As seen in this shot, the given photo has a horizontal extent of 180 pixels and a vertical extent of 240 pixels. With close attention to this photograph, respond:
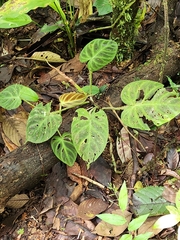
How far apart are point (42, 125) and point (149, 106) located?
0.53 metres

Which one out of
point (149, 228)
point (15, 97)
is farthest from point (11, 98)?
point (149, 228)

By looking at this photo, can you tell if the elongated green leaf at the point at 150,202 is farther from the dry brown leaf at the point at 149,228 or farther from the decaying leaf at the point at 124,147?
the decaying leaf at the point at 124,147

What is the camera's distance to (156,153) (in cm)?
184

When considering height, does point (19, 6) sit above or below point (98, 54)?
above

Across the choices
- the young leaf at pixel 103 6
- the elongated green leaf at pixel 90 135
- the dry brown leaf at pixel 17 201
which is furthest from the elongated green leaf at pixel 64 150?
the young leaf at pixel 103 6

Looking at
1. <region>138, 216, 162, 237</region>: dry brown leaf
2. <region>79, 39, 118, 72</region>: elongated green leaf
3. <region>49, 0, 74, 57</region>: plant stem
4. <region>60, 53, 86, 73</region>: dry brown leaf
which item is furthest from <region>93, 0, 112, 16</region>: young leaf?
<region>138, 216, 162, 237</region>: dry brown leaf

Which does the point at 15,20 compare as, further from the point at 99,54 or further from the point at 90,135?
the point at 90,135

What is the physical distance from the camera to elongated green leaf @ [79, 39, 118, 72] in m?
1.84

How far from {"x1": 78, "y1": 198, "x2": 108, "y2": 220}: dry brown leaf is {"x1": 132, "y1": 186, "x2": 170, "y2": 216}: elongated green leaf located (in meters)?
0.17

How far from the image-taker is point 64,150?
1719 mm

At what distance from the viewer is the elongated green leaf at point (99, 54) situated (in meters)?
1.84

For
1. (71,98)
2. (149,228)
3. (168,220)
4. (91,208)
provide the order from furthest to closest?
(71,98)
(91,208)
(149,228)
(168,220)

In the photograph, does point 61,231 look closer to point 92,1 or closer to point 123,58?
point 123,58

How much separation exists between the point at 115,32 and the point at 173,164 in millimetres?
876
